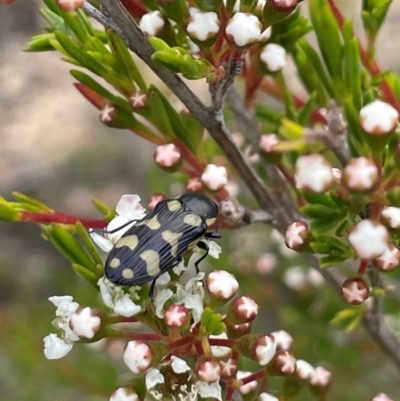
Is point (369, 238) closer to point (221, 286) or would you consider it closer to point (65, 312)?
point (221, 286)

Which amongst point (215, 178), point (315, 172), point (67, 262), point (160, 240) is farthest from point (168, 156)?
point (67, 262)

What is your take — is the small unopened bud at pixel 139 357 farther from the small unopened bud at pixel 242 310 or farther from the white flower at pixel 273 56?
the white flower at pixel 273 56

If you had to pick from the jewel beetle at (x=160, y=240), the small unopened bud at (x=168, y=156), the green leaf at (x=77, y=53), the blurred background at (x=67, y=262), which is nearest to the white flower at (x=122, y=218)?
the jewel beetle at (x=160, y=240)

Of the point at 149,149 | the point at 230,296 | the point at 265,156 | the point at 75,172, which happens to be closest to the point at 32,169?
the point at 75,172

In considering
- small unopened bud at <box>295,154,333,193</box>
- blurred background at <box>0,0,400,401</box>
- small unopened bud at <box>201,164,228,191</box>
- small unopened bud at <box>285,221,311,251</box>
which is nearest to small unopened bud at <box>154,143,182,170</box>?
small unopened bud at <box>201,164,228,191</box>

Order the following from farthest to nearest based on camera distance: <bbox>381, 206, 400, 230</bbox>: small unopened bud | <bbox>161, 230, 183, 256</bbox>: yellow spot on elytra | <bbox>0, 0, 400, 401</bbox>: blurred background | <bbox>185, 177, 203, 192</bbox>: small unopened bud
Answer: <bbox>0, 0, 400, 401</bbox>: blurred background < <bbox>185, 177, 203, 192</bbox>: small unopened bud < <bbox>161, 230, 183, 256</bbox>: yellow spot on elytra < <bbox>381, 206, 400, 230</bbox>: small unopened bud

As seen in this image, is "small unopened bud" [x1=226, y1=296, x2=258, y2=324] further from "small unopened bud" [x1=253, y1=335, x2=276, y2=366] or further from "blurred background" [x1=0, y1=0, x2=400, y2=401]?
"blurred background" [x1=0, y1=0, x2=400, y2=401]

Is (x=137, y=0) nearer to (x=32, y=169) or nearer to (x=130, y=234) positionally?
(x=130, y=234)

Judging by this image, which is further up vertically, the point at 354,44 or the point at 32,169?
the point at 354,44
